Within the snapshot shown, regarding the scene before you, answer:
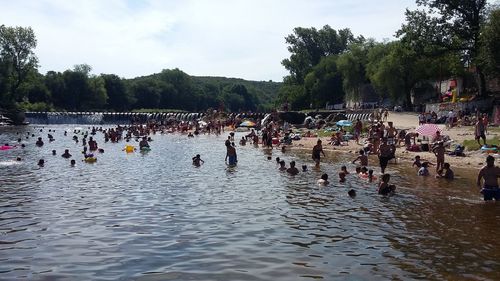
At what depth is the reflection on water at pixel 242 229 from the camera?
966cm

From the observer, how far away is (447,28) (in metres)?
49.2

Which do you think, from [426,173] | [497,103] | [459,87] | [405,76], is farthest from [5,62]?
[426,173]

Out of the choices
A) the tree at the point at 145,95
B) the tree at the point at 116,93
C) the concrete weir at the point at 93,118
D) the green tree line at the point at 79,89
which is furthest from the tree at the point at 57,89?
the tree at the point at 145,95

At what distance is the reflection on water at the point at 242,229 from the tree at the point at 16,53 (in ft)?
277

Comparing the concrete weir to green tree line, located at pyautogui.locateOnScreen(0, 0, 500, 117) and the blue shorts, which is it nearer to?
green tree line, located at pyautogui.locateOnScreen(0, 0, 500, 117)

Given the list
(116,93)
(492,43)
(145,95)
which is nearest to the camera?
(492,43)

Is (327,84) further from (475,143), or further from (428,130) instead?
(475,143)

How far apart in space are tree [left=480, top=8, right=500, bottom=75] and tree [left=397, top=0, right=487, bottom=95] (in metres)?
6.73

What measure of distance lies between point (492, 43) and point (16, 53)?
87.0m

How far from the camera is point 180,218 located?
1414 centimetres

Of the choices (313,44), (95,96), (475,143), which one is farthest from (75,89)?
(475,143)

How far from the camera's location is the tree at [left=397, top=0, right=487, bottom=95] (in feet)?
159

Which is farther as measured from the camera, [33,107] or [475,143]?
[33,107]

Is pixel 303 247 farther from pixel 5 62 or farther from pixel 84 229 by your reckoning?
pixel 5 62
